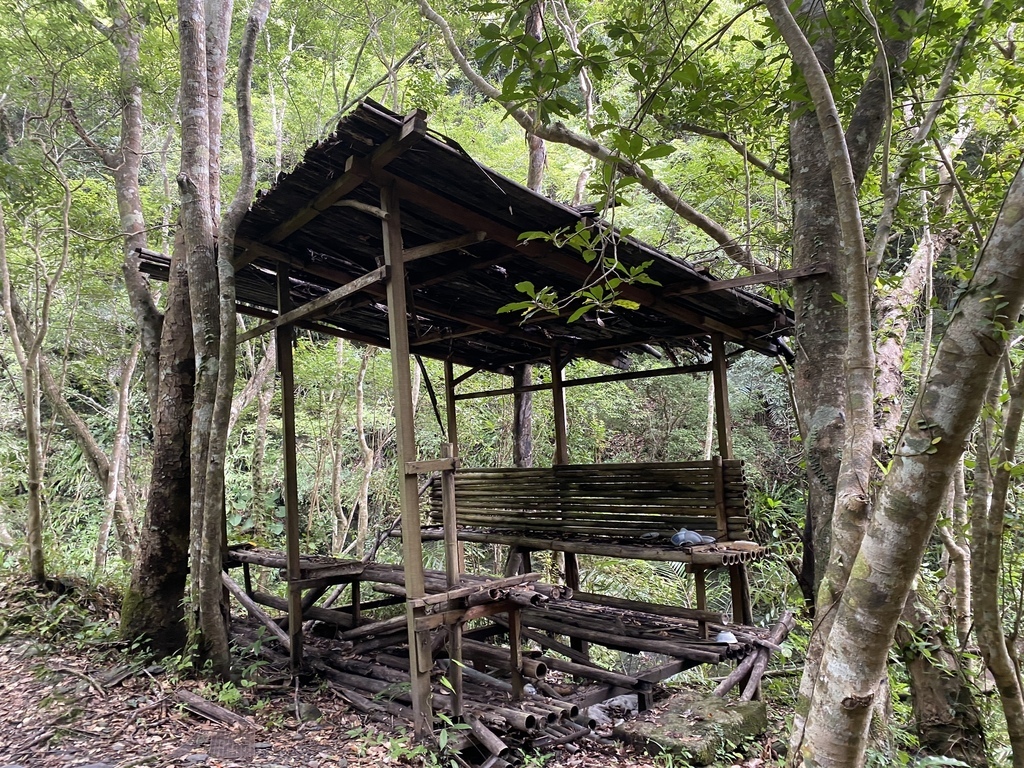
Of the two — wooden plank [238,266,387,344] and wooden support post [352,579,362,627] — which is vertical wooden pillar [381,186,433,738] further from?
wooden support post [352,579,362,627]

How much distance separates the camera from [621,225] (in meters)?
7.81

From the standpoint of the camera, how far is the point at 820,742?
1.70 meters

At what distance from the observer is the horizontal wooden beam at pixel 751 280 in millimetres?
3357

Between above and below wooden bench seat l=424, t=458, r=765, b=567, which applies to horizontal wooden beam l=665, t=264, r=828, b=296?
above

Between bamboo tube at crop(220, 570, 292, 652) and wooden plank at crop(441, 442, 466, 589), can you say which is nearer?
wooden plank at crop(441, 442, 466, 589)

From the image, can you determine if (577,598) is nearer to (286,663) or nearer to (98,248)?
(286,663)

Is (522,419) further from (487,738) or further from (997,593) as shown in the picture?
(997,593)

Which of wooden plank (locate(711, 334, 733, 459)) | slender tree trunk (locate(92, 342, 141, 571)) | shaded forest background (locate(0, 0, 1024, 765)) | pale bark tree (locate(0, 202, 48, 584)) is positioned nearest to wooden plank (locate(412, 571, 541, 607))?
shaded forest background (locate(0, 0, 1024, 765))

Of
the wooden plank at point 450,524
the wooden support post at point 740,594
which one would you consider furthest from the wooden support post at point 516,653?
the wooden support post at point 740,594

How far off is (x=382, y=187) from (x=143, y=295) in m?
3.11

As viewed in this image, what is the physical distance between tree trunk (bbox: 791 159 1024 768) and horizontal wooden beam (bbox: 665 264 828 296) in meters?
2.00

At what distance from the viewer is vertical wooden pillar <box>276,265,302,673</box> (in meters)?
4.64

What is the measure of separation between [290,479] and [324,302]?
151 centimetres

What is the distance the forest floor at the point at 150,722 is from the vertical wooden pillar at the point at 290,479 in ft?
1.31
